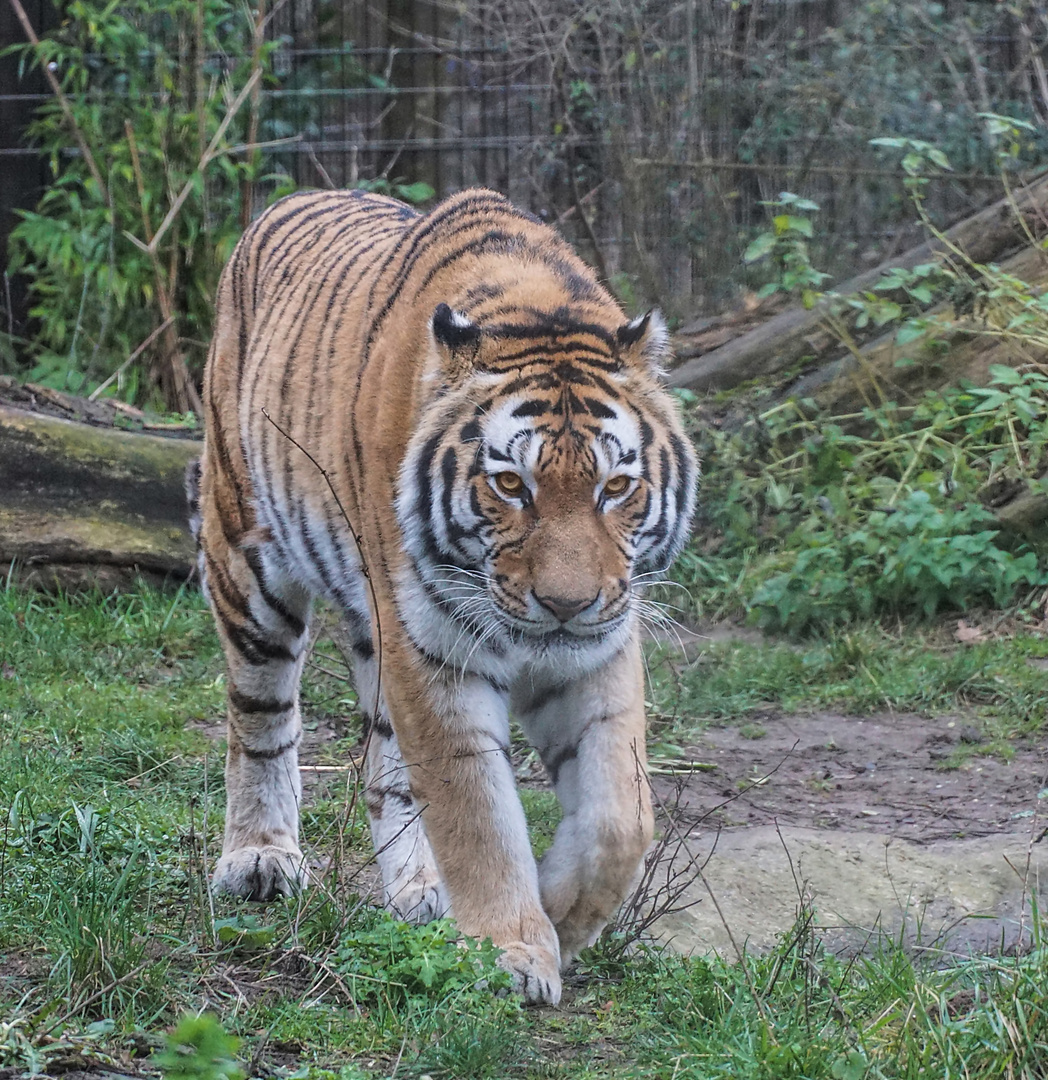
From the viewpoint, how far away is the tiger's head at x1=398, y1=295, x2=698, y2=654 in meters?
2.93

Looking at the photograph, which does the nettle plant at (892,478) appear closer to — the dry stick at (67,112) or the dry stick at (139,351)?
the dry stick at (139,351)

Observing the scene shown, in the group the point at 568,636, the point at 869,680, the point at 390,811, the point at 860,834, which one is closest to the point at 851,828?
the point at 860,834

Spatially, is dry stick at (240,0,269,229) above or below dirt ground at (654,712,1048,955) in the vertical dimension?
above

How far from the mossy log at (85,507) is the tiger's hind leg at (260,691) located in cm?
214

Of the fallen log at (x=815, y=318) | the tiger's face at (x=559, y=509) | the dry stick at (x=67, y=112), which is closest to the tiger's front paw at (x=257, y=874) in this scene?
the tiger's face at (x=559, y=509)

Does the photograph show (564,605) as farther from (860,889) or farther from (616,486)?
(860,889)

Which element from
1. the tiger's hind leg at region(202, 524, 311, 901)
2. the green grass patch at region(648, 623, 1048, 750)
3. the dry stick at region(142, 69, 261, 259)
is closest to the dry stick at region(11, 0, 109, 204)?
the dry stick at region(142, 69, 261, 259)

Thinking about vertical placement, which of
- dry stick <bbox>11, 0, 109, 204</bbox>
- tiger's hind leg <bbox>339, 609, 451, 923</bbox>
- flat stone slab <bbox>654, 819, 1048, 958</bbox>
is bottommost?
flat stone slab <bbox>654, 819, 1048, 958</bbox>

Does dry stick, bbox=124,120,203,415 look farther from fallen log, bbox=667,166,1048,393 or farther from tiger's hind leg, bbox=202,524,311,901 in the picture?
tiger's hind leg, bbox=202,524,311,901

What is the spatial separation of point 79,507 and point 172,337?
246 centimetres

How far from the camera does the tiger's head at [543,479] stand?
2.93m

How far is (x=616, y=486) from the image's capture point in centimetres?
303

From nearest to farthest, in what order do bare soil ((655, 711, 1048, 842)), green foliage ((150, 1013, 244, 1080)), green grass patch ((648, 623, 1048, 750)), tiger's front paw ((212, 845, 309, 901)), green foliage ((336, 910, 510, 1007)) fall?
1. green foliage ((150, 1013, 244, 1080))
2. green foliage ((336, 910, 510, 1007))
3. tiger's front paw ((212, 845, 309, 901))
4. bare soil ((655, 711, 1048, 842))
5. green grass patch ((648, 623, 1048, 750))

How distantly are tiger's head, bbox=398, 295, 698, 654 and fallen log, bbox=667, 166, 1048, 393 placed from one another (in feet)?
13.8
